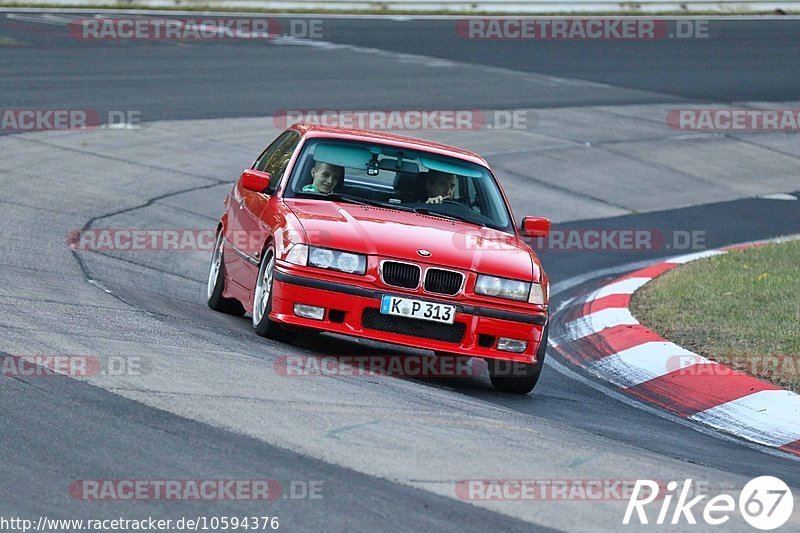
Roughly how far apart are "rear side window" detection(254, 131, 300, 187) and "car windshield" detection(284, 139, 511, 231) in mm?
219

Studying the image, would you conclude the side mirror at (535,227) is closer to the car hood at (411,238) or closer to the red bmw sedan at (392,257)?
the red bmw sedan at (392,257)

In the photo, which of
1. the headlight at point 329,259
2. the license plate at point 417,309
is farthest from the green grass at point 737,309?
the headlight at point 329,259

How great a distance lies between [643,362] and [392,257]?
228 centimetres

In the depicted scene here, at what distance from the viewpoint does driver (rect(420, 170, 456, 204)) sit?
29.1 ft

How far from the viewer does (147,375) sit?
638cm

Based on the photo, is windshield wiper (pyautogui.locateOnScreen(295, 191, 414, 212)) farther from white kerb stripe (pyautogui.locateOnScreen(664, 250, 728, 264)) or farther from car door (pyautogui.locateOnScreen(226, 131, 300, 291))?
white kerb stripe (pyautogui.locateOnScreen(664, 250, 728, 264))

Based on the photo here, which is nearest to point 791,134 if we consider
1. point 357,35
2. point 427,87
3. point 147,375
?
point 427,87

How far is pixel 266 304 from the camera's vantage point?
796 centimetres

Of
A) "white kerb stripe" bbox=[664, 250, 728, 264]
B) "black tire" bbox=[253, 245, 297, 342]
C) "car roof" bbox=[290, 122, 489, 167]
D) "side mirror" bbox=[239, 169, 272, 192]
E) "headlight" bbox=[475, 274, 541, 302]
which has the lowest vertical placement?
"white kerb stripe" bbox=[664, 250, 728, 264]

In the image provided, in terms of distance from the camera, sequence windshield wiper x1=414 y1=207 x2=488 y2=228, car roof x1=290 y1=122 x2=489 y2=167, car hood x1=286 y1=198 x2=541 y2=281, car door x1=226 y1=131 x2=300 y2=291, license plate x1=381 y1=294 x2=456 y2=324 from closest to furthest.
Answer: license plate x1=381 y1=294 x2=456 y2=324 < car hood x1=286 y1=198 x2=541 y2=281 < car door x1=226 y1=131 x2=300 y2=291 < windshield wiper x1=414 y1=207 x2=488 y2=228 < car roof x1=290 y1=122 x2=489 y2=167

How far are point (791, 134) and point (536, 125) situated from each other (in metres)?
4.40

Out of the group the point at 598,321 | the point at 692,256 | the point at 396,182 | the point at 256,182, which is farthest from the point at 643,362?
the point at 692,256

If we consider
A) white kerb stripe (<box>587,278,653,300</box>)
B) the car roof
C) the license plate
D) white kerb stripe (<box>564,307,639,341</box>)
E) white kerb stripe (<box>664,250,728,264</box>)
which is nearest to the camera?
the license plate

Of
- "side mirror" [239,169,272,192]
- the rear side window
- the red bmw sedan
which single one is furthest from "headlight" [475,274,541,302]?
the rear side window
